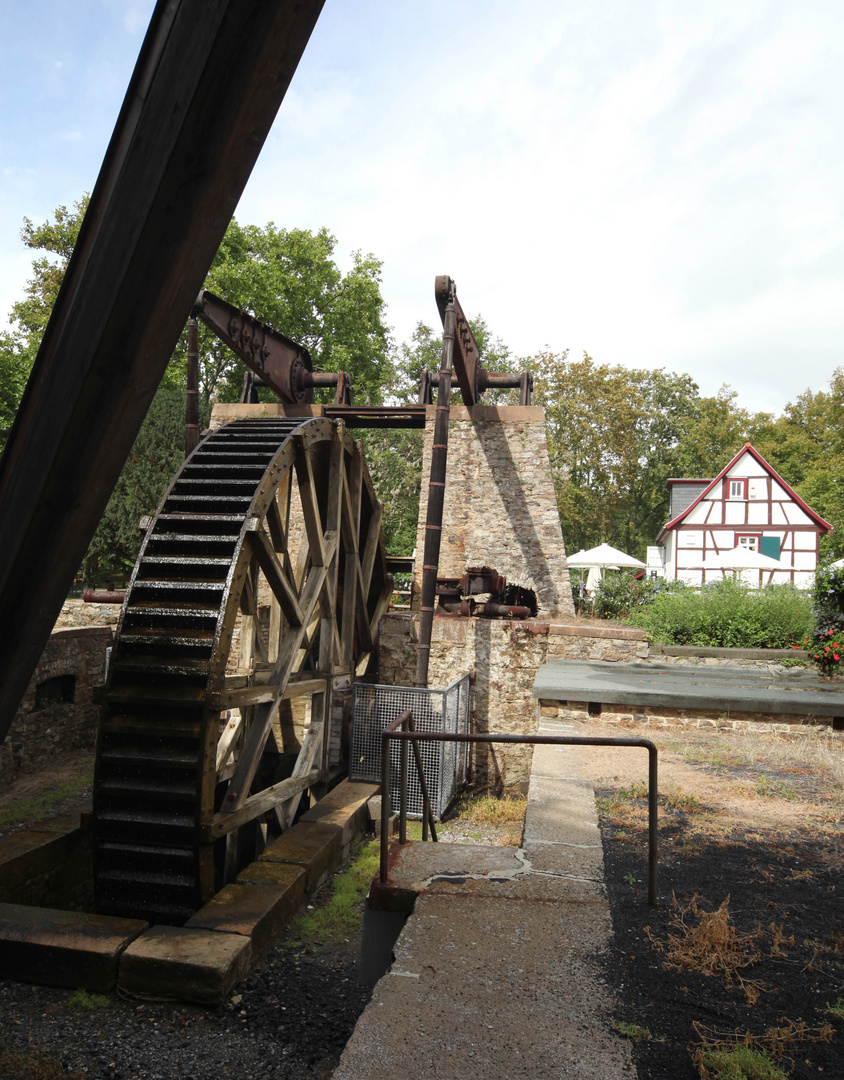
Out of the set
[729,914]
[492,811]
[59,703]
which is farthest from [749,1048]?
[59,703]

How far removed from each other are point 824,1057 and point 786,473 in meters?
34.5

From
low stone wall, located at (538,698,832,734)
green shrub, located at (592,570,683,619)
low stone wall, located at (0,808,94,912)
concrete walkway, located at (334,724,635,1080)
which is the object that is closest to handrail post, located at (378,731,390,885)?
concrete walkway, located at (334,724,635,1080)

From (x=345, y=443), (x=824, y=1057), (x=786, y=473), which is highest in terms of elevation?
(x=786, y=473)

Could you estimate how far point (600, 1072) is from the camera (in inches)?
76.4

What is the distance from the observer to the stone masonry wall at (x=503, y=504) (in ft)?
39.7

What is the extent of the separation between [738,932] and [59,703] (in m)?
9.48

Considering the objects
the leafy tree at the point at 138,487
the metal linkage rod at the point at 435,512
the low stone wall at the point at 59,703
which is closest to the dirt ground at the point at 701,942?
the metal linkage rod at the point at 435,512

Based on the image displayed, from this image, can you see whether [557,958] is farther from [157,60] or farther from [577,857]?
[157,60]

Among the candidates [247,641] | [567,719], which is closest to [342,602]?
[247,641]

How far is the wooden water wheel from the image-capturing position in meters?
4.60

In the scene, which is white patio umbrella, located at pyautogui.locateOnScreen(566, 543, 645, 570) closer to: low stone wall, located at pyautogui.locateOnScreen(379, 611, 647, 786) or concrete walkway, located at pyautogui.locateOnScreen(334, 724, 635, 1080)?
low stone wall, located at pyautogui.locateOnScreen(379, 611, 647, 786)

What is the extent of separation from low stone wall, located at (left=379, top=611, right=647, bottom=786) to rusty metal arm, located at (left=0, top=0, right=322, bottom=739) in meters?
9.32

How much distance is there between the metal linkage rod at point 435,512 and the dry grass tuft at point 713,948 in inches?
274

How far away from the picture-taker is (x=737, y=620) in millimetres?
10391
